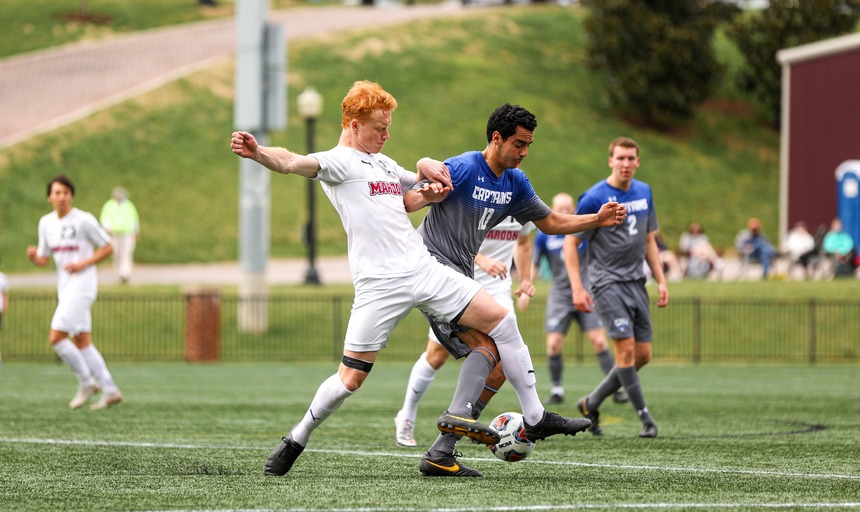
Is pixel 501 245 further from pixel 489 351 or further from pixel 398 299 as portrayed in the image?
pixel 398 299

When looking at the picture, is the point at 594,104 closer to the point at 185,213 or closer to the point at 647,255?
the point at 185,213

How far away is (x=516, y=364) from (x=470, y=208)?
92 centimetres

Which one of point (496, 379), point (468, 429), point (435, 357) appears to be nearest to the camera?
point (468, 429)

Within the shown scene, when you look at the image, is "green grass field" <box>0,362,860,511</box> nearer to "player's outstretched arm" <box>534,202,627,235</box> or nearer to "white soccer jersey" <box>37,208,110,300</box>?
"white soccer jersey" <box>37,208,110,300</box>

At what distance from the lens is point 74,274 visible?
11.6 m

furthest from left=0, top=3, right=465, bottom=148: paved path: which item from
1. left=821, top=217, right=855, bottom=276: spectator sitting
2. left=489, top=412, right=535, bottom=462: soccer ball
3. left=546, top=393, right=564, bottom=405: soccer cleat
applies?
left=489, top=412, right=535, bottom=462: soccer ball

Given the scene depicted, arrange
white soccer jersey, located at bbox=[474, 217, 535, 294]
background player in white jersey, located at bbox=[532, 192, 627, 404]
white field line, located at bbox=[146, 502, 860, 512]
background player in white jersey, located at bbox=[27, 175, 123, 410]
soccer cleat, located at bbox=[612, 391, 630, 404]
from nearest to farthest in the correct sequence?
white field line, located at bbox=[146, 502, 860, 512] < white soccer jersey, located at bbox=[474, 217, 535, 294] < background player in white jersey, located at bbox=[27, 175, 123, 410] < soccer cleat, located at bbox=[612, 391, 630, 404] < background player in white jersey, located at bbox=[532, 192, 627, 404]

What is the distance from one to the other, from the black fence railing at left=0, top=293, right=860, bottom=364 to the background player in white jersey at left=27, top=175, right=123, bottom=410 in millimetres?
9998

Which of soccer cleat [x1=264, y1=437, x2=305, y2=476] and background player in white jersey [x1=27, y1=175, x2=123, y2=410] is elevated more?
background player in white jersey [x1=27, y1=175, x2=123, y2=410]

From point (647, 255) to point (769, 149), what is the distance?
45775 millimetres

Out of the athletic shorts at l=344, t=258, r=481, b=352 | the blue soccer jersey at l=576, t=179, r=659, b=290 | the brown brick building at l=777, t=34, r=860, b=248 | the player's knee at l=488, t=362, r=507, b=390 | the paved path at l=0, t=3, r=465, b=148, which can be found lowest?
the player's knee at l=488, t=362, r=507, b=390

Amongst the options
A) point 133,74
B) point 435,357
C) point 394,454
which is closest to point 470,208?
point 394,454

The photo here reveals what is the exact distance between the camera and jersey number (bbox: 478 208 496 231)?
7305 mm

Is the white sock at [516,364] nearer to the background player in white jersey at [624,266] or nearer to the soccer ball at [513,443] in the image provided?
the soccer ball at [513,443]
